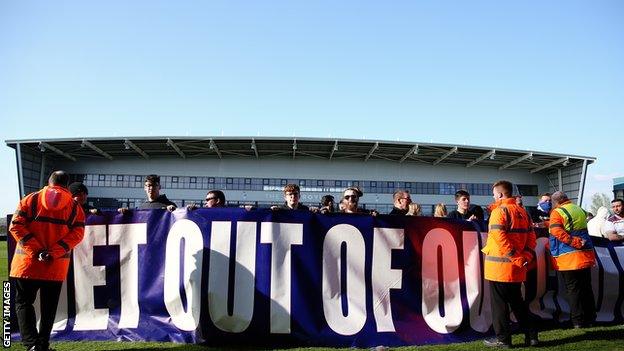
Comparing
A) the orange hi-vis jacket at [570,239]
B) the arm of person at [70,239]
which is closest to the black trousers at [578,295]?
the orange hi-vis jacket at [570,239]

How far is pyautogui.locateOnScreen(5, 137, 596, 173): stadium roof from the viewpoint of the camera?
37250 mm

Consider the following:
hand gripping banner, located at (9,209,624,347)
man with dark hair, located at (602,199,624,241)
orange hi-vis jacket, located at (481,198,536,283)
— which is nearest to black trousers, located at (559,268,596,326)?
hand gripping banner, located at (9,209,624,347)

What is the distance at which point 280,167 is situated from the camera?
41188 mm

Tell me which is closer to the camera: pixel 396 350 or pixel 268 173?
pixel 396 350

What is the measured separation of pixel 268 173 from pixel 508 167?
2484cm

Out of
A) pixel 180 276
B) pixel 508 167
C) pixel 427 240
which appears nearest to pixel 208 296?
pixel 180 276

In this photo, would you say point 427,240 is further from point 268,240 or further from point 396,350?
point 268,240

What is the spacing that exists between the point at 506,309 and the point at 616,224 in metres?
3.53

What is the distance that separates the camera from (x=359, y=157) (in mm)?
41781

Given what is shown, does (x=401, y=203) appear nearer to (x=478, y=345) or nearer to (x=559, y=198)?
(x=559, y=198)

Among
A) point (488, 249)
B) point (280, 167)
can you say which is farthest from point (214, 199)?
point (280, 167)

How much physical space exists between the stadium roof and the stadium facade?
0.31ft

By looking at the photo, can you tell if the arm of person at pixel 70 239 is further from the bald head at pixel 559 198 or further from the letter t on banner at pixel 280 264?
the bald head at pixel 559 198

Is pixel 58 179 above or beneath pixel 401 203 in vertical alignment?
above
